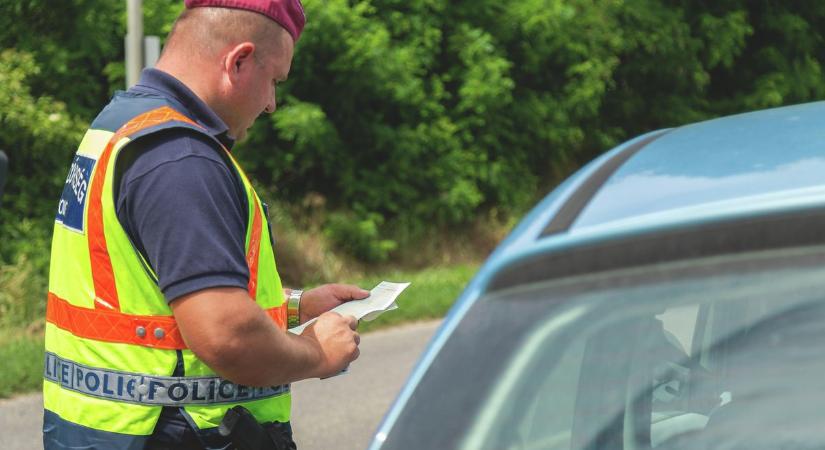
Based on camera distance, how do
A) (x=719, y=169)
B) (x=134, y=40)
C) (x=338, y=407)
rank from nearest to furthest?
1. (x=719, y=169)
2. (x=338, y=407)
3. (x=134, y=40)

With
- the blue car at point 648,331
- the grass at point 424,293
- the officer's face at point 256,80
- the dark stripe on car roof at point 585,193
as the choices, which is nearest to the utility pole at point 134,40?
the grass at point 424,293

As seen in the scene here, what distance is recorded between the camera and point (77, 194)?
2.23m

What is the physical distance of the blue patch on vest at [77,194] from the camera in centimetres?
220

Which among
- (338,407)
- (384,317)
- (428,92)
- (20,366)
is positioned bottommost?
(384,317)

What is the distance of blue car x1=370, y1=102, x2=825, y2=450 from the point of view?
59.5 inches

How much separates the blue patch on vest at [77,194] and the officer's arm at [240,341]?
0.29 meters

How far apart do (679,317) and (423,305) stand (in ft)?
27.3

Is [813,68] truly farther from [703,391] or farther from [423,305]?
[703,391]

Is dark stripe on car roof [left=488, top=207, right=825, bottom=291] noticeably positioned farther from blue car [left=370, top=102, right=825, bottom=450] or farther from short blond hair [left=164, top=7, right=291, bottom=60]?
short blond hair [left=164, top=7, right=291, bottom=60]

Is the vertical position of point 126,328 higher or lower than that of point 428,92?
higher

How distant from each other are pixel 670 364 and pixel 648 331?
0.40 ft

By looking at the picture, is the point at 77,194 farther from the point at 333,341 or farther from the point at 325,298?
the point at 325,298

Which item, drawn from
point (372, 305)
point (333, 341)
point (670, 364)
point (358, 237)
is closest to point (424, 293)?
point (358, 237)

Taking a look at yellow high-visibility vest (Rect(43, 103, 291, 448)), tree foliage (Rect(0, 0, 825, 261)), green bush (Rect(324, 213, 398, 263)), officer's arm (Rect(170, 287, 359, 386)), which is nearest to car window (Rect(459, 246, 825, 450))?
officer's arm (Rect(170, 287, 359, 386))
